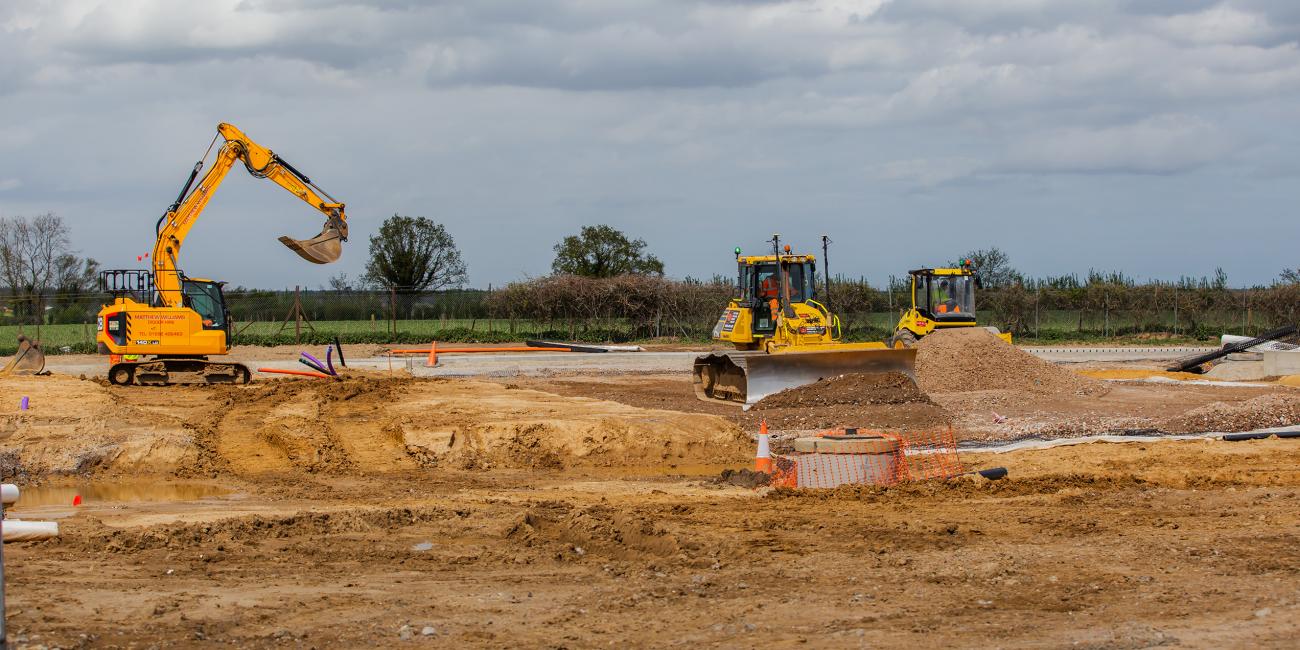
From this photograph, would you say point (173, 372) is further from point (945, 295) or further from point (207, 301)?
point (945, 295)

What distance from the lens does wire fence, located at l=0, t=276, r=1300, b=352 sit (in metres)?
41.8

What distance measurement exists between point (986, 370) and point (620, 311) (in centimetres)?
2304

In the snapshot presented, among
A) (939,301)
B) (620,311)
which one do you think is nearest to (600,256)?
(620,311)

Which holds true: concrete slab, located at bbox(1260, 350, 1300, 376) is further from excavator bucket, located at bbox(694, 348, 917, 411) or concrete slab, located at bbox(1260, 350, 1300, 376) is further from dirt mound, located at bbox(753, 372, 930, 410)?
dirt mound, located at bbox(753, 372, 930, 410)

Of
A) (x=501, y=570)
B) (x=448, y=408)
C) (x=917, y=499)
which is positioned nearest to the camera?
(x=501, y=570)

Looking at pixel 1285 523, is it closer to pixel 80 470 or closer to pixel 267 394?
pixel 80 470

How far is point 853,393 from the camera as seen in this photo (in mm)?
18484

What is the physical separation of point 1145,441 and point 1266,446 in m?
1.35

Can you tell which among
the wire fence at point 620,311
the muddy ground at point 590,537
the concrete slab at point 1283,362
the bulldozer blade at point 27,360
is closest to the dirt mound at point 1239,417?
the muddy ground at point 590,537

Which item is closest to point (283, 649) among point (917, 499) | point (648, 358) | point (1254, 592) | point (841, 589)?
point (841, 589)

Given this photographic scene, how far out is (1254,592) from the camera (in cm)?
720

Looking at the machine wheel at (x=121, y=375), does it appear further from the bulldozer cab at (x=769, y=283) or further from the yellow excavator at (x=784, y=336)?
the bulldozer cab at (x=769, y=283)

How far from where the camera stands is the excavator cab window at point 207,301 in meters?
21.5

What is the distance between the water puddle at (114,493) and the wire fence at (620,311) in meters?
27.3
